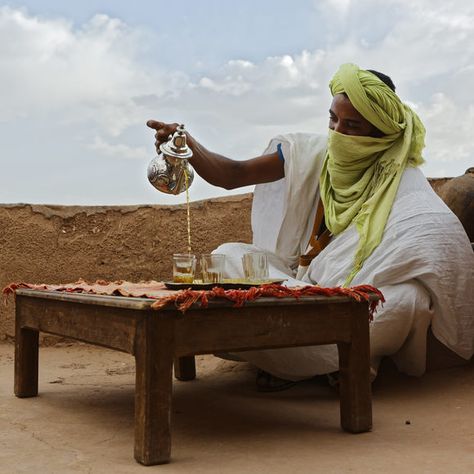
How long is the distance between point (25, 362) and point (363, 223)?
4.86 feet

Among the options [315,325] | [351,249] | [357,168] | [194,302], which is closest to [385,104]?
[357,168]

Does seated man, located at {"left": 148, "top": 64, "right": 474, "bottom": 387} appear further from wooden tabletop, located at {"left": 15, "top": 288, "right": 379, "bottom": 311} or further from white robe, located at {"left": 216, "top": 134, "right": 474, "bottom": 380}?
wooden tabletop, located at {"left": 15, "top": 288, "right": 379, "bottom": 311}

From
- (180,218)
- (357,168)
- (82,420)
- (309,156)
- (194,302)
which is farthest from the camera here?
(180,218)

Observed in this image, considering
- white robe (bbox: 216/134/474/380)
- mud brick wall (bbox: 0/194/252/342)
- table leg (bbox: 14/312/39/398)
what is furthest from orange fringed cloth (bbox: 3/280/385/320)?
mud brick wall (bbox: 0/194/252/342)

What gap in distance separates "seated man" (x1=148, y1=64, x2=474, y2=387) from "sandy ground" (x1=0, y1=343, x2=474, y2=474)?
16cm

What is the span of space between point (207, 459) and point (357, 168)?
1670 millimetres

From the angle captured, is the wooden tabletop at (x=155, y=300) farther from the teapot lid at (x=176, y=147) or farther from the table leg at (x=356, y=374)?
the teapot lid at (x=176, y=147)

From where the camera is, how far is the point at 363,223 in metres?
2.92

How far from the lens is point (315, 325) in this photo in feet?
6.84

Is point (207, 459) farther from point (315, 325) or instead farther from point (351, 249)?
point (351, 249)

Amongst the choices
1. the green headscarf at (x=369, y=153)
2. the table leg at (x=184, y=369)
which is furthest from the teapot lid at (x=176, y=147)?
the table leg at (x=184, y=369)

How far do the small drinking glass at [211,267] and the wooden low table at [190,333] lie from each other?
32cm

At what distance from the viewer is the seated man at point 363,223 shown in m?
2.71

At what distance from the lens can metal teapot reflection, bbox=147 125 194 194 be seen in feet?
8.55
